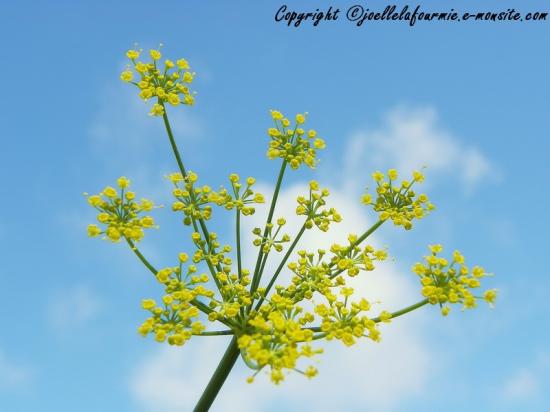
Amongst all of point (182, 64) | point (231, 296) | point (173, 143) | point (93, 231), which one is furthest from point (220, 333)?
point (182, 64)

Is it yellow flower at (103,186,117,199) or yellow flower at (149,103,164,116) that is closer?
yellow flower at (103,186,117,199)

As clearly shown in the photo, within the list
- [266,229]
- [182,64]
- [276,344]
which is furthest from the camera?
[182,64]

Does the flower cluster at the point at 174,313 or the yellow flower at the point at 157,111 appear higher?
the yellow flower at the point at 157,111

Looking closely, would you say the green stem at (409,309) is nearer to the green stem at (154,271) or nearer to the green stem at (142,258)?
the green stem at (154,271)

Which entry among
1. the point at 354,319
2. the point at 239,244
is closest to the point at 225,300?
the point at 239,244

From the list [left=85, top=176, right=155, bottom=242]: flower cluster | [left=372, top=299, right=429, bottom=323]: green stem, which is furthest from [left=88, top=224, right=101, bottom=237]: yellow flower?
[left=372, top=299, right=429, bottom=323]: green stem

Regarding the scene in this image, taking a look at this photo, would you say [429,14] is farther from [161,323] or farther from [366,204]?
[161,323]

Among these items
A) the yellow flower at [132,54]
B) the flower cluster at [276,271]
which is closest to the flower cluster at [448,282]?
the flower cluster at [276,271]

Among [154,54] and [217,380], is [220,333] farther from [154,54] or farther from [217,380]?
[154,54]

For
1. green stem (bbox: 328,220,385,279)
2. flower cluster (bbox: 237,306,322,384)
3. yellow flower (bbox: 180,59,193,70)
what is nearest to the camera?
flower cluster (bbox: 237,306,322,384)

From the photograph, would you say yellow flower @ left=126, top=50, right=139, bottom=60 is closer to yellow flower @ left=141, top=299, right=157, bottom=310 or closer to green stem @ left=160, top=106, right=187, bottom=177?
green stem @ left=160, top=106, right=187, bottom=177

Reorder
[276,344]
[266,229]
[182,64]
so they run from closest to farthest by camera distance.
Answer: [276,344], [266,229], [182,64]
